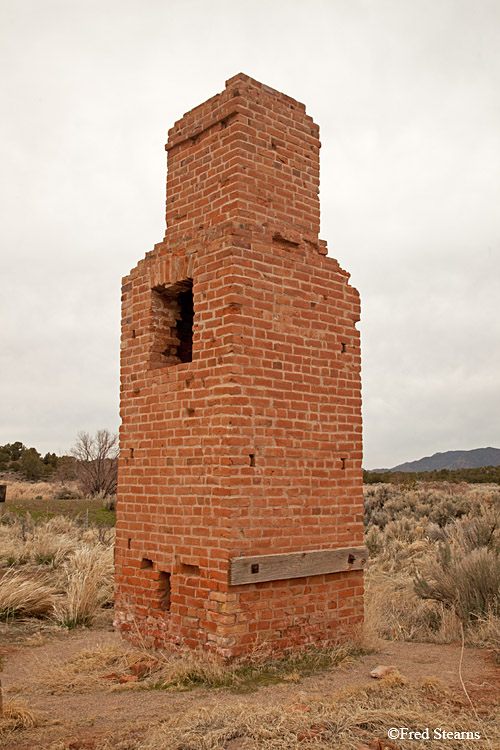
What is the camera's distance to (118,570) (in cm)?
685

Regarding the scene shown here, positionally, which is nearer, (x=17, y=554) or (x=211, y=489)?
(x=211, y=489)

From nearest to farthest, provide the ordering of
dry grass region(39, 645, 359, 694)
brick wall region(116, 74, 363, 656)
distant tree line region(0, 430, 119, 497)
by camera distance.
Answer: dry grass region(39, 645, 359, 694) → brick wall region(116, 74, 363, 656) → distant tree line region(0, 430, 119, 497)

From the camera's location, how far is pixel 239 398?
5.79m

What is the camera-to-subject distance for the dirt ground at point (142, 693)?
14.0ft

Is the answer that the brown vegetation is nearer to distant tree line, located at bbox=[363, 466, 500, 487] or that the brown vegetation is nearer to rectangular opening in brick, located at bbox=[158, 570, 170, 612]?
rectangular opening in brick, located at bbox=[158, 570, 170, 612]

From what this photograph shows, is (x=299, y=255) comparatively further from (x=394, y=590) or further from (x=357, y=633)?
(x=394, y=590)

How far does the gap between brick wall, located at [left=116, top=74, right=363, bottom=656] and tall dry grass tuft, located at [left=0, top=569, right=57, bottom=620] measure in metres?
2.21

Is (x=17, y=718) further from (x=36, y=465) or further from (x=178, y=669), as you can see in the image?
(x=36, y=465)

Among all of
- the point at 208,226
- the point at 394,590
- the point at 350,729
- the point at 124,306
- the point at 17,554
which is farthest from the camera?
the point at 17,554

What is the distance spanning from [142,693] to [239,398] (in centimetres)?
259

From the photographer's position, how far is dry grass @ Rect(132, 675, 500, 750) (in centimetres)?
389

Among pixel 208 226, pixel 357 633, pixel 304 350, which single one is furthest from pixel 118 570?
pixel 208 226

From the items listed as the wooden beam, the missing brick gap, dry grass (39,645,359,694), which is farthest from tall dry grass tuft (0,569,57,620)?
the wooden beam

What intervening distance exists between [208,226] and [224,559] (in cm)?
330
